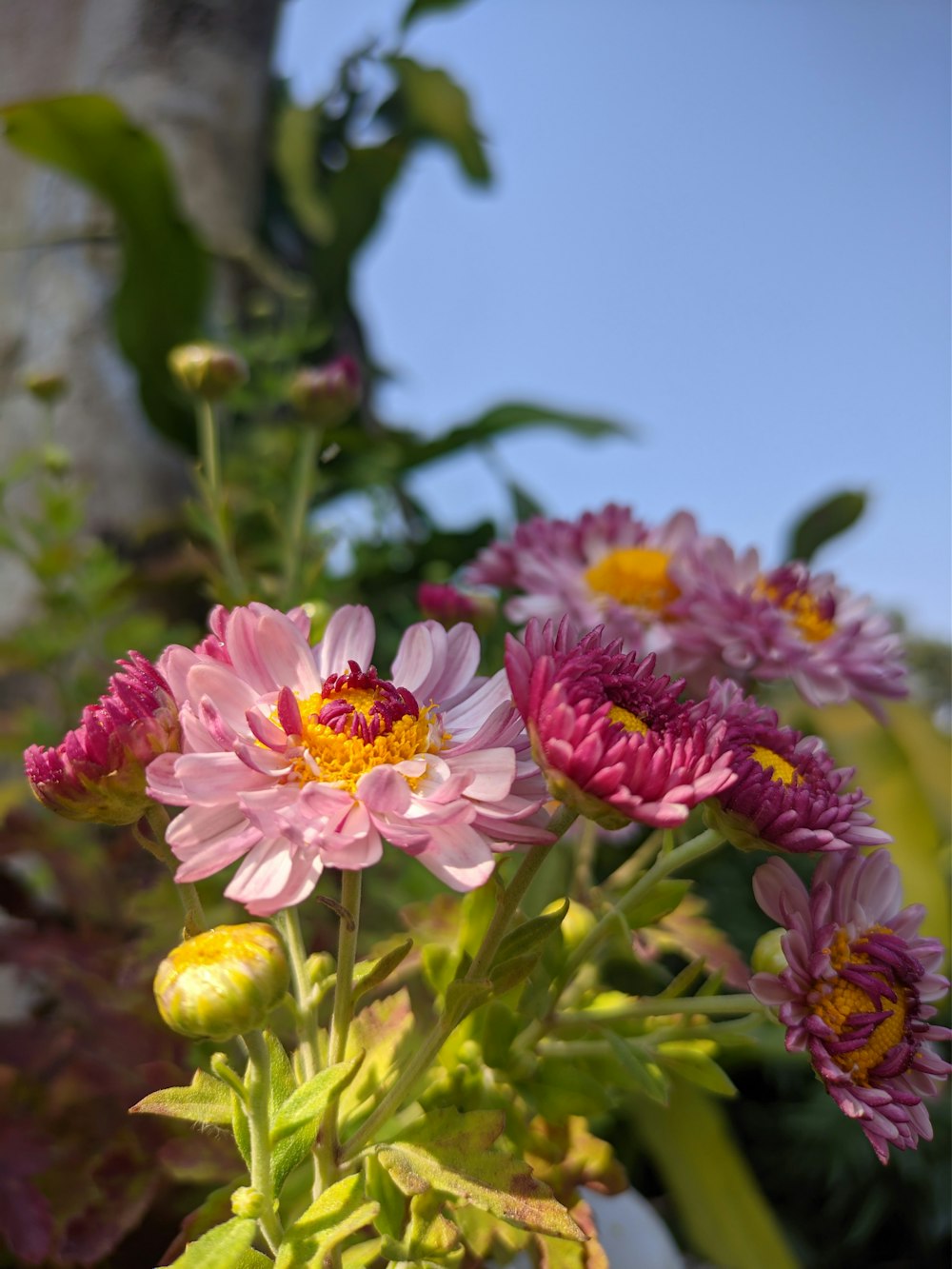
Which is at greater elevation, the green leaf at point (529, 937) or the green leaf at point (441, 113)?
the green leaf at point (441, 113)

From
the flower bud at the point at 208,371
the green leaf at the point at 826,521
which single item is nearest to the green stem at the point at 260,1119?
the flower bud at the point at 208,371

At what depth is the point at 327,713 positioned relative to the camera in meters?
0.28

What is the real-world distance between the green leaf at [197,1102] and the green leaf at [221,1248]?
0.03 m

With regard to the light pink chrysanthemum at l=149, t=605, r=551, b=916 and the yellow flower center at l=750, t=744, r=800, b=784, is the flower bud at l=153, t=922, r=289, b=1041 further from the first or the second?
the yellow flower center at l=750, t=744, r=800, b=784

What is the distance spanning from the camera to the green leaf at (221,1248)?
0.23m

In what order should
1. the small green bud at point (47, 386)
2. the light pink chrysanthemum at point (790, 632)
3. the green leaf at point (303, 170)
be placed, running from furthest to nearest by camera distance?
1. the green leaf at point (303, 170)
2. the small green bud at point (47, 386)
3. the light pink chrysanthemum at point (790, 632)

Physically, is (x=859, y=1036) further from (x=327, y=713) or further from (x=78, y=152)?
(x=78, y=152)

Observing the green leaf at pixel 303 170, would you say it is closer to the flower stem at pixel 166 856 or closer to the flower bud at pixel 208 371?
the flower bud at pixel 208 371

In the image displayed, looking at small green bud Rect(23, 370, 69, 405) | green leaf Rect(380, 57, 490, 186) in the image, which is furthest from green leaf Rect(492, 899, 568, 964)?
green leaf Rect(380, 57, 490, 186)

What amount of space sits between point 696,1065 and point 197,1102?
182 mm

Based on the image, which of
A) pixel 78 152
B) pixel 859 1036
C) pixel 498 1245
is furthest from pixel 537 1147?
pixel 78 152

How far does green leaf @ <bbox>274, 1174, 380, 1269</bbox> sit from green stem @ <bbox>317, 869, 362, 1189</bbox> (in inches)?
0.7

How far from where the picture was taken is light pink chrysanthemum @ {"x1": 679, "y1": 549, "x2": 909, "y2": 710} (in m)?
0.44

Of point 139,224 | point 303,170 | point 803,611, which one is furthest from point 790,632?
point 303,170
